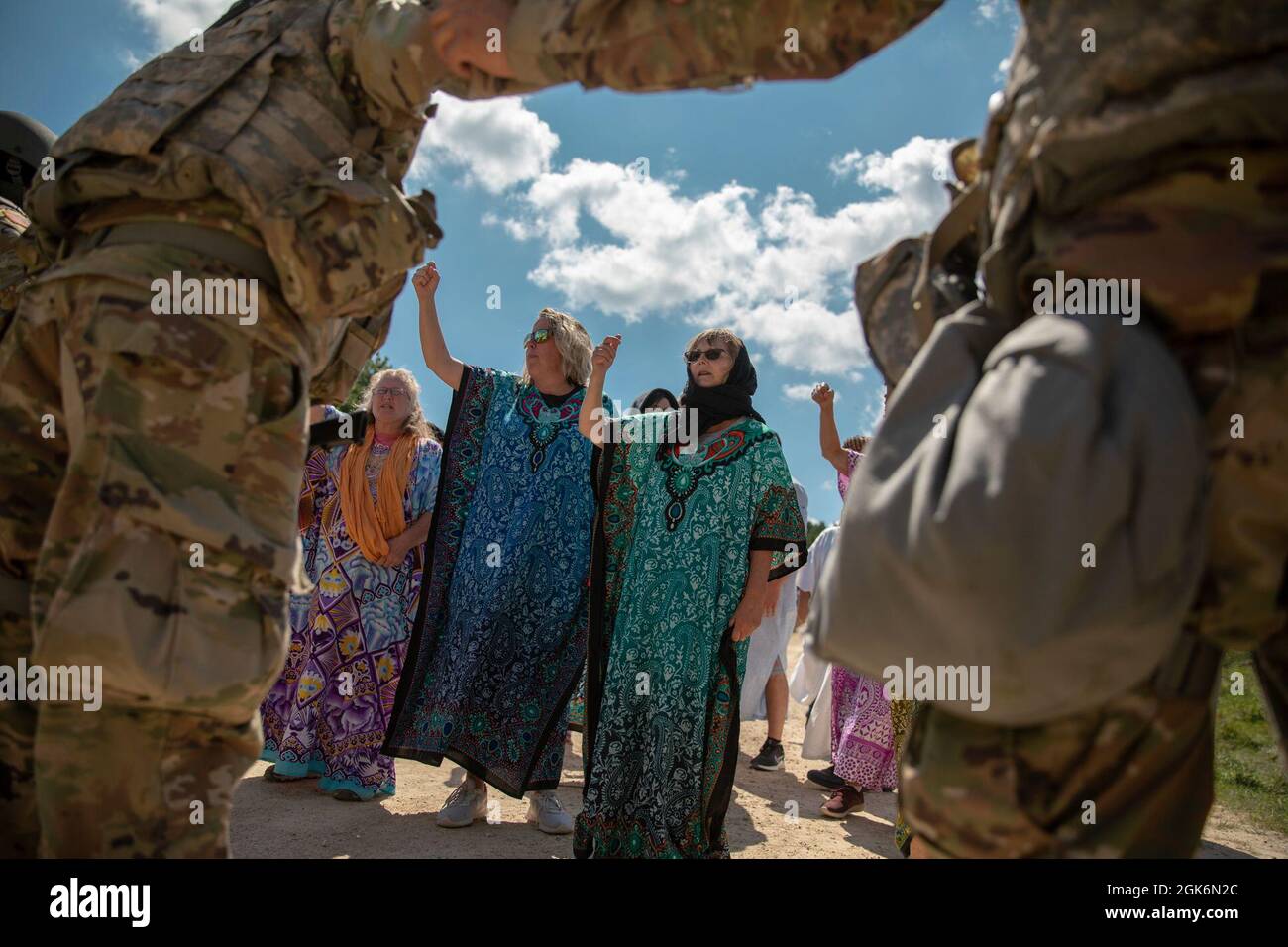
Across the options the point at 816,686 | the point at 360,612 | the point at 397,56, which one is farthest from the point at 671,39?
the point at 816,686

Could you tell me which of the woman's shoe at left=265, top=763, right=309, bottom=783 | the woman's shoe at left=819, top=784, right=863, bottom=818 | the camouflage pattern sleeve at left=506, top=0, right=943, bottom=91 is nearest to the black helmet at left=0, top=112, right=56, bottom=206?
the camouflage pattern sleeve at left=506, top=0, right=943, bottom=91

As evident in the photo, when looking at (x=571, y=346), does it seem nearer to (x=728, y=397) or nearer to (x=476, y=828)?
(x=728, y=397)

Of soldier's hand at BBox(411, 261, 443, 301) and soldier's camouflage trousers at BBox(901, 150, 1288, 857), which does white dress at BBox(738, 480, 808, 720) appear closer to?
soldier's hand at BBox(411, 261, 443, 301)

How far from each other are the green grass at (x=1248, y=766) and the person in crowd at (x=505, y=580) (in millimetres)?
3358

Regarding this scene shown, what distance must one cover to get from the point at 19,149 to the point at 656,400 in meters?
4.02

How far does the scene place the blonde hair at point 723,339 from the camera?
442 cm

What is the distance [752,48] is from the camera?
6.33 ft

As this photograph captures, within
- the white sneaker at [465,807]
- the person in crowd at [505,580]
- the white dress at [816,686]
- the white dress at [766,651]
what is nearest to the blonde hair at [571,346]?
the person in crowd at [505,580]

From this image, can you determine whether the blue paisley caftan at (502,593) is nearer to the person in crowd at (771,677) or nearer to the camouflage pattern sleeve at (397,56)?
the person in crowd at (771,677)

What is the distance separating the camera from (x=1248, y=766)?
20.6 ft

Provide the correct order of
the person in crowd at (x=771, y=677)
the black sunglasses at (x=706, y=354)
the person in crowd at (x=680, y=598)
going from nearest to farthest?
the person in crowd at (x=680, y=598) < the black sunglasses at (x=706, y=354) < the person in crowd at (x=771, y=677)
